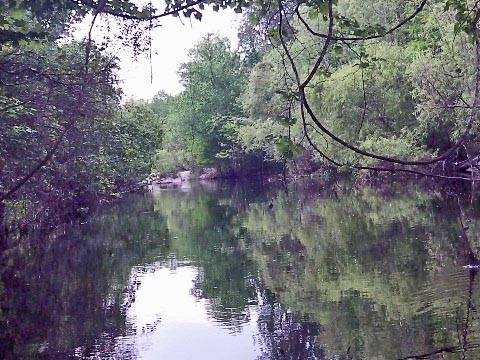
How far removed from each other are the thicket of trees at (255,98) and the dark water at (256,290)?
64.5 inches

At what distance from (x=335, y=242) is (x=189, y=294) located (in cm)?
530

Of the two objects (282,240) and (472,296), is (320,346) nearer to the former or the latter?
(472,296)

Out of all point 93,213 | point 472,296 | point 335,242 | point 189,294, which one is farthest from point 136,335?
point 93,213

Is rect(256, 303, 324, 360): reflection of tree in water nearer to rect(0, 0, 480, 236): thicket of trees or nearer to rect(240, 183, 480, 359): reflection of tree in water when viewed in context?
rect(240, 183, 480, 359): reflection of tree in water

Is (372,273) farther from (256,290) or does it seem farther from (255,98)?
(255,98)

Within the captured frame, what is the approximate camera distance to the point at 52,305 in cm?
1192

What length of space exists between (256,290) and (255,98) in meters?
26.7

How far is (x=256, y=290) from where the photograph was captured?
39.4ft

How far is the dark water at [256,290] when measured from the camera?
29.1 feet

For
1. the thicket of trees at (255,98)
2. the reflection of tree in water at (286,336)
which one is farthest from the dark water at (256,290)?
the thicket of trees at (255,98)

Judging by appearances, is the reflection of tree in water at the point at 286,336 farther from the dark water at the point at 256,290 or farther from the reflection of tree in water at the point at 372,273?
the reflection of tree in water at the point at 372,273

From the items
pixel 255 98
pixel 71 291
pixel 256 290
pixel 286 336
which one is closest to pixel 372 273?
pixel 256 290

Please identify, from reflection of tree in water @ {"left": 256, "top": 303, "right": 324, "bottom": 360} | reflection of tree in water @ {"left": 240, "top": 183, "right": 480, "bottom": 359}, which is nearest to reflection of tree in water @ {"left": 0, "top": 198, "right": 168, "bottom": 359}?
reflection of tree in water @ {"left": 256, "top": 303, "right": 324, "bottom": 360}

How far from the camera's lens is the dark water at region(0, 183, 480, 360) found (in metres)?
8.88
